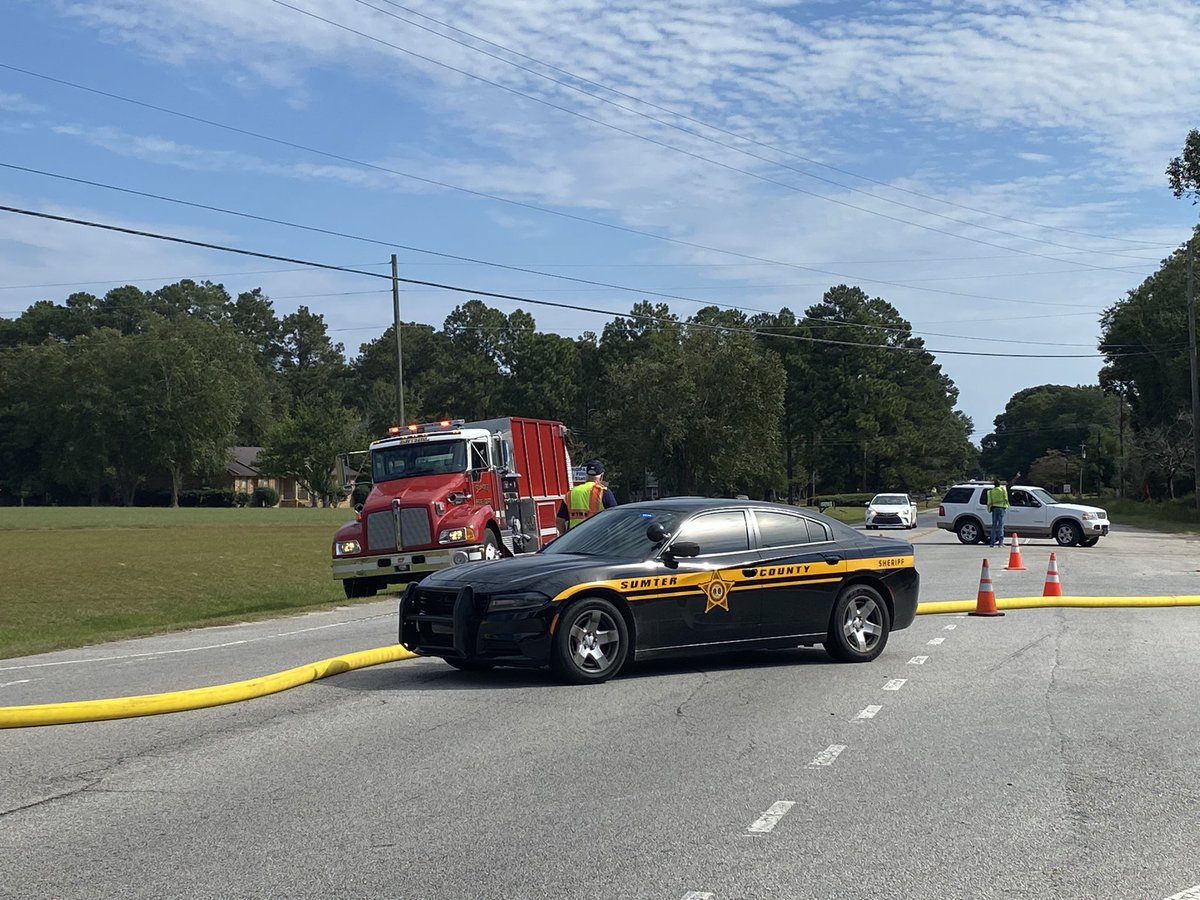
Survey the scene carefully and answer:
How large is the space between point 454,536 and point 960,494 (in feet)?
69.6

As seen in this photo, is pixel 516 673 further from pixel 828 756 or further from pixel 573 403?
pixel 573 403

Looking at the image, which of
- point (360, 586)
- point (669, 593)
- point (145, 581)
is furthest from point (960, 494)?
point (669, 593)

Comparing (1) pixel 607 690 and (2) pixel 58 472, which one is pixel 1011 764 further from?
(2) pixel 58 472

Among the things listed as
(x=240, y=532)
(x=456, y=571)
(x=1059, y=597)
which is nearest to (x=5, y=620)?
(x=456, y=571)

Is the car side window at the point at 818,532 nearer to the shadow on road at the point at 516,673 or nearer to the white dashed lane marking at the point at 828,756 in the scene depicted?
the shadow on road at the point at 516,673

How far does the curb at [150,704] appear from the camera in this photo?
29.9ft

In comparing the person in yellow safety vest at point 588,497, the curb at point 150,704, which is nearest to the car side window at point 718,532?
the curb at point 150,704

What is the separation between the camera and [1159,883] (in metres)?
5.40

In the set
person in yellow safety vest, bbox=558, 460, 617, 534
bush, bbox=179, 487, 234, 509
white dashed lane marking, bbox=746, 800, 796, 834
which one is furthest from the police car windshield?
bush, bbox=179, 487, 234, 509

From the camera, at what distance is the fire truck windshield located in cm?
2192

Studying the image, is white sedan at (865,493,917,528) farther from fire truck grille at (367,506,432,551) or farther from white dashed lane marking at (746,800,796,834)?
white dashed lane marking at (746,800,796,834)

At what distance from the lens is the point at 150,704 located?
9.49 meters

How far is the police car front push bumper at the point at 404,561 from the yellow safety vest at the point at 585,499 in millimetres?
3327

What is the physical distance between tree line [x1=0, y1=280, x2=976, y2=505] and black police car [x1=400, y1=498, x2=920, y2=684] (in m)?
69.0
